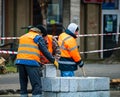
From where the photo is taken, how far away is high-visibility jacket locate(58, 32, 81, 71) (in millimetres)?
10852

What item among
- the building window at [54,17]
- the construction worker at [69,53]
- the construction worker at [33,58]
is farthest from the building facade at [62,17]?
the construction worker at [33,58]

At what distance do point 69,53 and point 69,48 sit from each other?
12 cm

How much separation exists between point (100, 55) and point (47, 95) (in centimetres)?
1447

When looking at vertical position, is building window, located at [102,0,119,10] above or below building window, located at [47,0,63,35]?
above

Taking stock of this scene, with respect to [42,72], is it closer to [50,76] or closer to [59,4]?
[50,76]

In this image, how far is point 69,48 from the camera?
10.9 metres

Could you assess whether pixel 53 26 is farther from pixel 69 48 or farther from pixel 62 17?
pixel 69 48

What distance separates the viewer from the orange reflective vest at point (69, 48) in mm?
10844

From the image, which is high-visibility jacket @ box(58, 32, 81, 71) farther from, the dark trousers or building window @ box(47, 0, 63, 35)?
building window @ box(47, 0, 63, 35)

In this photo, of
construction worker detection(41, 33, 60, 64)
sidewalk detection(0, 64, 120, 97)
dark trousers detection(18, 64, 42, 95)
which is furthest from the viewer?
sidewalk detection(0, 64, 120, 97)

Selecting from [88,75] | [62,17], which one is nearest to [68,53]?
[88,75]

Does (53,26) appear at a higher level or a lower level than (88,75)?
higher

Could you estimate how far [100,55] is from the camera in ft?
79.9

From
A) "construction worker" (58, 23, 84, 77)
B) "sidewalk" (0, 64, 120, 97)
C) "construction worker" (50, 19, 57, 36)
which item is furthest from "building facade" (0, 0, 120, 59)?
"construction worker" (58, 23, 84, 77)
